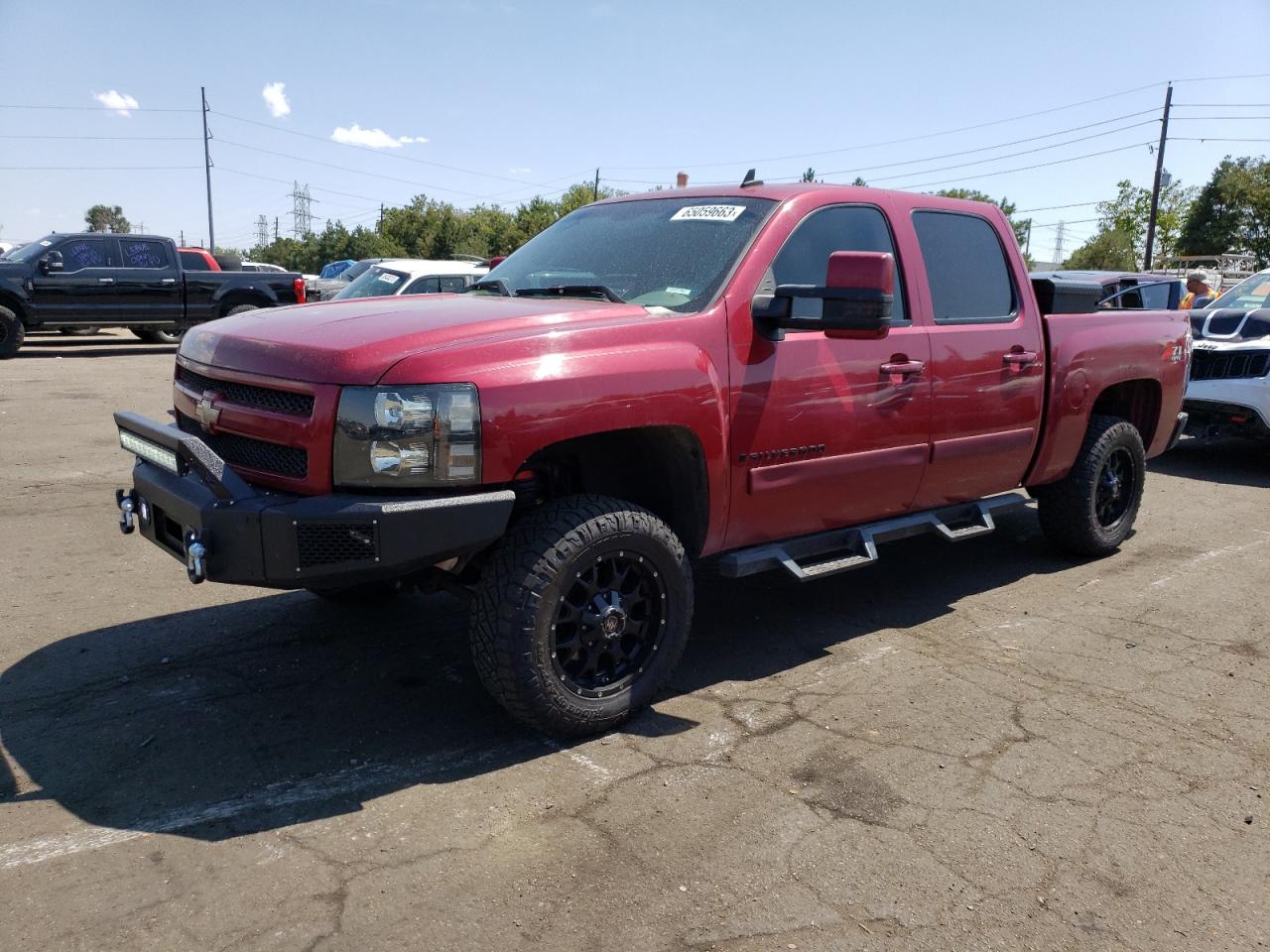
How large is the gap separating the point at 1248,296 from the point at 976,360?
7360 millimetres

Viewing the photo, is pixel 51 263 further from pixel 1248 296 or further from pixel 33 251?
pixel 1248 296

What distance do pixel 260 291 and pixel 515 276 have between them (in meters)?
14.6

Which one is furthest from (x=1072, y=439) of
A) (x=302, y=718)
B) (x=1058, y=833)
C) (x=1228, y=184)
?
(x=1228, y=184)

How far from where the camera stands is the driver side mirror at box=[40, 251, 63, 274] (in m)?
15.8

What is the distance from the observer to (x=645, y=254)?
13.8 feet

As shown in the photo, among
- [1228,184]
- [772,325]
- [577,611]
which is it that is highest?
[1228,184]

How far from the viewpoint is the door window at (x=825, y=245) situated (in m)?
4.07

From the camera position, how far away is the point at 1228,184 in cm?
4516

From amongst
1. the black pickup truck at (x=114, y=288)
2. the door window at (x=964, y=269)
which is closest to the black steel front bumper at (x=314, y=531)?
the door window at (x=964, y=269)

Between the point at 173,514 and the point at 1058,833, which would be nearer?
the point at 1058,833

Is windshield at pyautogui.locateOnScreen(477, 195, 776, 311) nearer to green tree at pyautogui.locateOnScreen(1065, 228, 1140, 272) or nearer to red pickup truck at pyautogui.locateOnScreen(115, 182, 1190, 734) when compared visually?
red pickup truck at pyautogui.locateOnScreen(115, 182, 1190, 734)

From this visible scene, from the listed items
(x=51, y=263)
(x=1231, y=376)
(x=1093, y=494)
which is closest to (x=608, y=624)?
(x=1093, y=494)

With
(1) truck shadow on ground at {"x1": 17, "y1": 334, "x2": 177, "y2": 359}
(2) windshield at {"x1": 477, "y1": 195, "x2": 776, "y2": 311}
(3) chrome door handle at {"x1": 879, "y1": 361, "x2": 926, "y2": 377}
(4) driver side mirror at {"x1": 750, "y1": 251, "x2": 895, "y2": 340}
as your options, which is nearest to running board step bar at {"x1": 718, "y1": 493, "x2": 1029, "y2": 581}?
(3) chrome door handle at {"x1": 879, "y1": 361, "x2": 926, "y2": 377}

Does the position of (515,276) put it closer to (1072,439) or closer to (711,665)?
(711,665)
